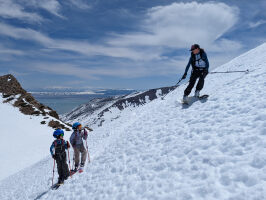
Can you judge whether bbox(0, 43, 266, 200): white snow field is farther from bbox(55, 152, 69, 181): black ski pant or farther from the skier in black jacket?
the skier in black jacket

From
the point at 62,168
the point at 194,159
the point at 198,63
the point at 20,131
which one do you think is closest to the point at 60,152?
the point at 62,168

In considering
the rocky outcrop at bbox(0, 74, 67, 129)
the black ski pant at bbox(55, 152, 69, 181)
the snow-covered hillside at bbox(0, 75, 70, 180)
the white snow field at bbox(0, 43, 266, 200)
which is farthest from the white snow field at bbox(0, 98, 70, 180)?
the black ski pant at bbox(55, 152, 69, 181)

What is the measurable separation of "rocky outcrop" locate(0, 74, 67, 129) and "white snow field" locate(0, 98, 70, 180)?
1606 mm

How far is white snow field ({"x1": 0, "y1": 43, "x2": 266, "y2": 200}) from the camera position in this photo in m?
5.02

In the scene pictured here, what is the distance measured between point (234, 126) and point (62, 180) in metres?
9.54

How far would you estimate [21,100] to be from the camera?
4153 centimetres

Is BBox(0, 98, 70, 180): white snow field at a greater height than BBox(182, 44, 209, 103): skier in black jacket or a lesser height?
lesser

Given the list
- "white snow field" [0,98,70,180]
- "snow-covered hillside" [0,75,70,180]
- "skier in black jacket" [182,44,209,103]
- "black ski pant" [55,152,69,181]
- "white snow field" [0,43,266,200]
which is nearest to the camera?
"white snow field" [0,43,266,200]

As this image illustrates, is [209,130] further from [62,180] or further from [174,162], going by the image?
[62,180]

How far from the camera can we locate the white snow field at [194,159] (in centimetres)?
502

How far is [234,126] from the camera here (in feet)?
23.6

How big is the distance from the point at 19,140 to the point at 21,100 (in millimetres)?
17411

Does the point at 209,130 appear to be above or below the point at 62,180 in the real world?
above

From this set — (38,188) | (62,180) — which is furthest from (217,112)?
(38,188)
